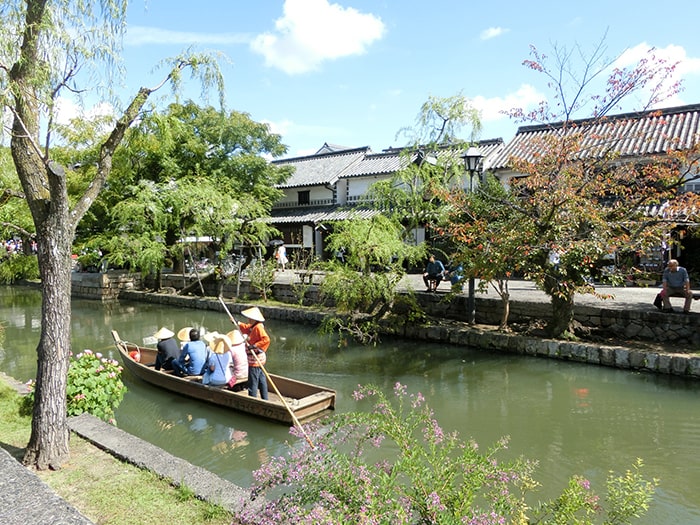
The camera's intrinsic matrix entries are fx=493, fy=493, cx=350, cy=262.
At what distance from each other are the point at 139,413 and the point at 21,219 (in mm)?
13951

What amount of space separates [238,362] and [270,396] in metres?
0.81

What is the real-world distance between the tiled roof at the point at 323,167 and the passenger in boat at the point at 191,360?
705 inches

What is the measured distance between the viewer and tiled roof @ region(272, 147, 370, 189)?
26.6 m

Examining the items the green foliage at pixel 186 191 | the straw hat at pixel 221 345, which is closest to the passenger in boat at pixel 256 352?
the straw hat at pixel 221 345

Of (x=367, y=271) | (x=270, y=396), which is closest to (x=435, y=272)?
(x=367, y=271)

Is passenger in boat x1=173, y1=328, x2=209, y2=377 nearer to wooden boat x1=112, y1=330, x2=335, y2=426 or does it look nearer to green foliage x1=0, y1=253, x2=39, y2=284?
wooden boat x1=112, y1=330, x2=335, y2=426

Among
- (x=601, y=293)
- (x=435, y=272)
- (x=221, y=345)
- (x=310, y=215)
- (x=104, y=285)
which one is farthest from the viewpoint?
(x=310, y=215)

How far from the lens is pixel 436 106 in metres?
12.6

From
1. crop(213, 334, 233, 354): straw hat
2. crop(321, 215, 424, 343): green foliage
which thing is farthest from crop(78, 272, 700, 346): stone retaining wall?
crop(213, 334, 233, 354): straw hat

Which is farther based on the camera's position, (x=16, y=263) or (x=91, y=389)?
(x=16, y=263)

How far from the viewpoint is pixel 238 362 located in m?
8.44

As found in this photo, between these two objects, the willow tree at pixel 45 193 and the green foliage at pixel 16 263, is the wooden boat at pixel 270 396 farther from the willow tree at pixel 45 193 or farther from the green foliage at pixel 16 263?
the green foliage at pixel 16 263

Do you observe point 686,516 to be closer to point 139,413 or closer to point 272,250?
point 139,413

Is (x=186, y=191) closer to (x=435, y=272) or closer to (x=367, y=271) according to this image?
(x=367, y=271)
